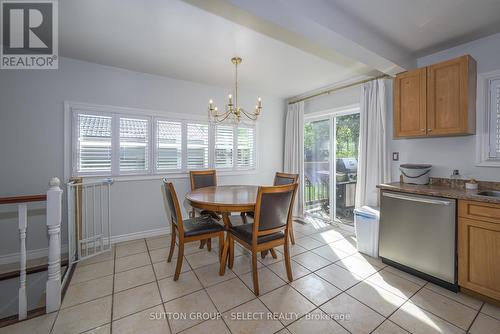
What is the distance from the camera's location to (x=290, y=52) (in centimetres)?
261

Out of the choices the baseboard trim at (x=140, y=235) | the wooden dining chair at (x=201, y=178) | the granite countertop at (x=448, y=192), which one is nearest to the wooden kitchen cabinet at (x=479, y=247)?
the granite countertop at (x=448, y=192)

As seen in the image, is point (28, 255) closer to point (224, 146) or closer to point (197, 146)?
point (197, 146)

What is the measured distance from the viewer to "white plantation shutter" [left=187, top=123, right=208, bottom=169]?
12.0ft

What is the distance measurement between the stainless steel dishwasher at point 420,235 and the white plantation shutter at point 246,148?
2.48 meters

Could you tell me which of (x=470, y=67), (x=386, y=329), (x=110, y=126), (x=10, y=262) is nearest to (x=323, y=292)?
(x=386, y=329)

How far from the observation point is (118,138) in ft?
10.1

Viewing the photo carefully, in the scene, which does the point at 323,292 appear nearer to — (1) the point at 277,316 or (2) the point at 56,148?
(1) the point at 277,316

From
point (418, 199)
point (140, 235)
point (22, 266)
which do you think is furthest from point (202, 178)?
point (418, 199)

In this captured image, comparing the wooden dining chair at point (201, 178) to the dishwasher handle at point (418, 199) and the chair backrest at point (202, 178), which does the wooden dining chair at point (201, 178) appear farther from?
the dishwasher handle at point (418, 199)

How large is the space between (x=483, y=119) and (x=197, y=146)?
3.75 meters

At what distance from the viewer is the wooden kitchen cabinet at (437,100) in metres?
2.15

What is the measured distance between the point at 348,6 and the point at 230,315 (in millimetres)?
2814

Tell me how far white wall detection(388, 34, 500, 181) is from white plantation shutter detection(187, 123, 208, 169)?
3017mm

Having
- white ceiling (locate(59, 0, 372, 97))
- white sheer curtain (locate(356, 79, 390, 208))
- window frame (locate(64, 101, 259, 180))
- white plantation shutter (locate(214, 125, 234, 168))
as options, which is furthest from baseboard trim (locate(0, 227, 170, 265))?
white sheer curtain (locate(356, 79, 390, 208))
